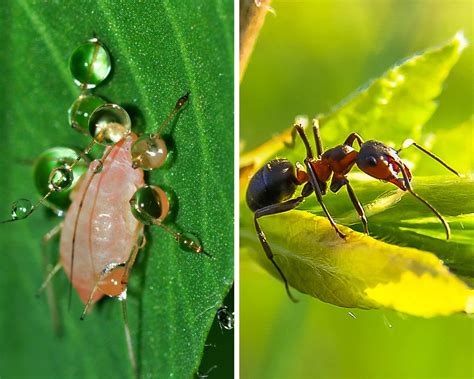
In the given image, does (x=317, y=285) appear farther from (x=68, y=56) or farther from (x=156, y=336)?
(x=68, y=56)

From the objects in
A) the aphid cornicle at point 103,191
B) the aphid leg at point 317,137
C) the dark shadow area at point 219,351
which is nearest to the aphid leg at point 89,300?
the aphid cornicle at point 103,191

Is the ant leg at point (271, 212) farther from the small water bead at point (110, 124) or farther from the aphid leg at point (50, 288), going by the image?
the aphid leg at point (50, 288)

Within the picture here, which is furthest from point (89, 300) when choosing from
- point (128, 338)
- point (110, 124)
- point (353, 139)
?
point (353, 139)

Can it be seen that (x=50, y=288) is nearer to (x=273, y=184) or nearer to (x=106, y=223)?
(x=106, y=223)

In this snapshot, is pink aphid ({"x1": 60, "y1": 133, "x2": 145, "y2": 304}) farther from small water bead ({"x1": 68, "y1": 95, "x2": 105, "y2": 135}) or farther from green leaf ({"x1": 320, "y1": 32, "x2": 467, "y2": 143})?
green leaf ({"x1": 320, "y1": 32, "x2": 467, "y2": 143})

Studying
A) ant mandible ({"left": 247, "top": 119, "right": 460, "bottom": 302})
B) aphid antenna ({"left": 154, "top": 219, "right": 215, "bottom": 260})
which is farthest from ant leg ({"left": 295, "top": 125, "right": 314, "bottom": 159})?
aphid antenna ({"left": 154, "top": 219, "right": 215, "bottom": 260})

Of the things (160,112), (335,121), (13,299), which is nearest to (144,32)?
(160,112)
